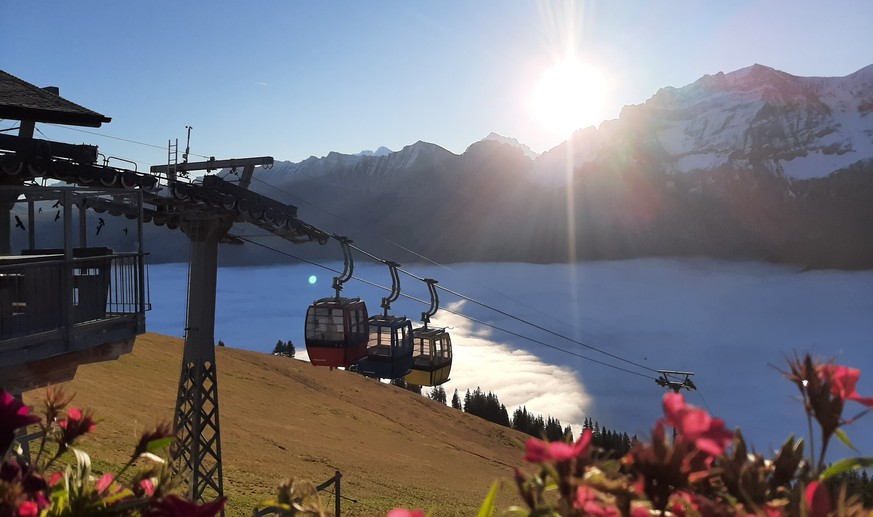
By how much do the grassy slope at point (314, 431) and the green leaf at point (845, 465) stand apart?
5794mm

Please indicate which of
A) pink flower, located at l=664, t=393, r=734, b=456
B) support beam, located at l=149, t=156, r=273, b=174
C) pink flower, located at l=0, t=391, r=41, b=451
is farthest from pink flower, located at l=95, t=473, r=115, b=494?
support beam, located at l=149, t=156, r=273, b=174

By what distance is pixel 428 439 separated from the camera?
42.5 meters

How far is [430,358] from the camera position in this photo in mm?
16391

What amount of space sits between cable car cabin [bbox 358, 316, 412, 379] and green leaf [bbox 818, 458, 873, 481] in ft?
45.1

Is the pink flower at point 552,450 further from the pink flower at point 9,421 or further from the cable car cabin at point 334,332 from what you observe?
the cable car cabin at point 334,332

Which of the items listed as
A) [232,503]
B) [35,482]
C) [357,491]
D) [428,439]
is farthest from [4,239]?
[428,439]

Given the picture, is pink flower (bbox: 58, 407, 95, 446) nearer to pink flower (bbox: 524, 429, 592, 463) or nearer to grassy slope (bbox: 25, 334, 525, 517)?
pink flower (bbox: 524, 429, 592, 463)

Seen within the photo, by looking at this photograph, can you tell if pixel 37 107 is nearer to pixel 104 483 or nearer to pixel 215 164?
pixel 215 164

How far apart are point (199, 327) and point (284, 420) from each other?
27359 millimetres

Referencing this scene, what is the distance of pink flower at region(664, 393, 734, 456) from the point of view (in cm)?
113

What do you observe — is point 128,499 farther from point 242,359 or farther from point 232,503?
point 242,359

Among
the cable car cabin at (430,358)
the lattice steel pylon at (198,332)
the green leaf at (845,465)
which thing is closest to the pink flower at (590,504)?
the green leaf at (845,465)

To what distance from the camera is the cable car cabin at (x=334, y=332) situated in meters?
13.9

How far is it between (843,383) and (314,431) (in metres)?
36.2
